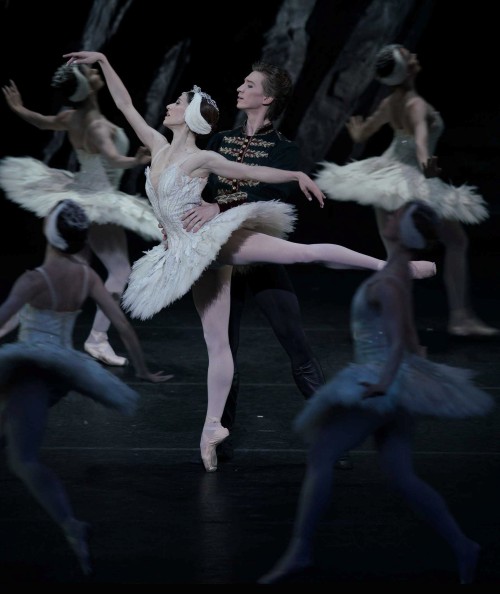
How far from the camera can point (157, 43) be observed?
11273mm

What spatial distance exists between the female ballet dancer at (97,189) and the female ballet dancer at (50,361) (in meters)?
2.71

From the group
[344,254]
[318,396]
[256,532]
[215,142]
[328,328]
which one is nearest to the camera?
[318,396]

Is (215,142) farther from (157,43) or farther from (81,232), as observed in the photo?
(157,43)

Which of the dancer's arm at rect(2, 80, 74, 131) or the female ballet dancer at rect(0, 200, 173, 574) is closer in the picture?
the female ballet dancer at rect(0, 200, 173, 574)

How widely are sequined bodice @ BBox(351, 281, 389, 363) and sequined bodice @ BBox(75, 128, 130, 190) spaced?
346 cm

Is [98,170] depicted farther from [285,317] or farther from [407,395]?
[407,395]

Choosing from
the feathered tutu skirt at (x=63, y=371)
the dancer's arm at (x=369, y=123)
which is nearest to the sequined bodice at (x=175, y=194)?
the feathered tutu skirt at (x=63, y=371)

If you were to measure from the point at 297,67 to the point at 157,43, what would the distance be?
1.33 m

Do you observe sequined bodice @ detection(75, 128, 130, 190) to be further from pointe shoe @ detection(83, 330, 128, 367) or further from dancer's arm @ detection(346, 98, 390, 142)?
dancer's arm @ detection(346, 98, 390, 142)

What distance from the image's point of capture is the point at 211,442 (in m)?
4.84

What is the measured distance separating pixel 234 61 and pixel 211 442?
706cm

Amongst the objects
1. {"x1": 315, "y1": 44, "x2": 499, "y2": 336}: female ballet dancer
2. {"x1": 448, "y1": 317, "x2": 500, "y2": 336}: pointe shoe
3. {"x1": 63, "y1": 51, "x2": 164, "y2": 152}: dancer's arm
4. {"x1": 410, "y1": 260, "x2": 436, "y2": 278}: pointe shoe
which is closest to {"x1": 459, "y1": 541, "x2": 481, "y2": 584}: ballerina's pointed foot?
{"x1": 410, "y1": 260, "x2": 436, "y2": 278}: pointe shoe

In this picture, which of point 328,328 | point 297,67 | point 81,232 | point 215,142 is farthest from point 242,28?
point 81,232

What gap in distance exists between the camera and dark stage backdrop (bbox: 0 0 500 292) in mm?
10766
